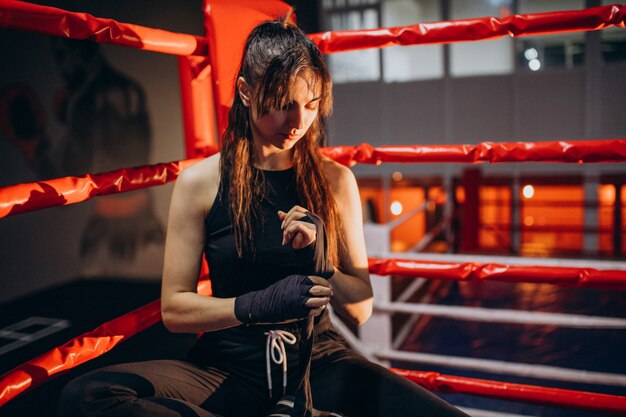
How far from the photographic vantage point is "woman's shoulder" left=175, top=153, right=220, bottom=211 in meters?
1.06

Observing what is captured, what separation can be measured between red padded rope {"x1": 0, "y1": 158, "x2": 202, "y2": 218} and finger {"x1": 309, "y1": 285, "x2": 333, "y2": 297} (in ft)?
1.52

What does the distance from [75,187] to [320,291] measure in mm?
531

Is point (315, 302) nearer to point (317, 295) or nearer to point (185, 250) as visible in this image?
point (317, 295)

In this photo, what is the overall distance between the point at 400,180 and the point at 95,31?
7488 millimetres

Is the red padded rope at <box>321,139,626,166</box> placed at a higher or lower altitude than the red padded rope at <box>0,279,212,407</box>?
higher

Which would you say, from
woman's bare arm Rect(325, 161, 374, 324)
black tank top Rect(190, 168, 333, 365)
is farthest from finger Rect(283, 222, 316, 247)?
woman's bare arm Rect(325, 161, 374, 324)

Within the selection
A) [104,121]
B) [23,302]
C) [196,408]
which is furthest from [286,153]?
[104,121]

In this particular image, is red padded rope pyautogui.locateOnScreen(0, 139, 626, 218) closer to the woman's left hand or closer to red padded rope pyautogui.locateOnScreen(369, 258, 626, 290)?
red padded rope pyautogui.locateOnScreen(369, 258, 626, 290)

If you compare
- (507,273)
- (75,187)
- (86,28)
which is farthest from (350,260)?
(86,28)

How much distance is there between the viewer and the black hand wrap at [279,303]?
0.90m

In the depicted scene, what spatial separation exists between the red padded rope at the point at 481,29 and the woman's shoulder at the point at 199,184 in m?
0.54

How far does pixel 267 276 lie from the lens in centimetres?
107

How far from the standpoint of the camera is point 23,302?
166 inches

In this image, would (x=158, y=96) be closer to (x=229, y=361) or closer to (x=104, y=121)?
(x=104, y=121)
